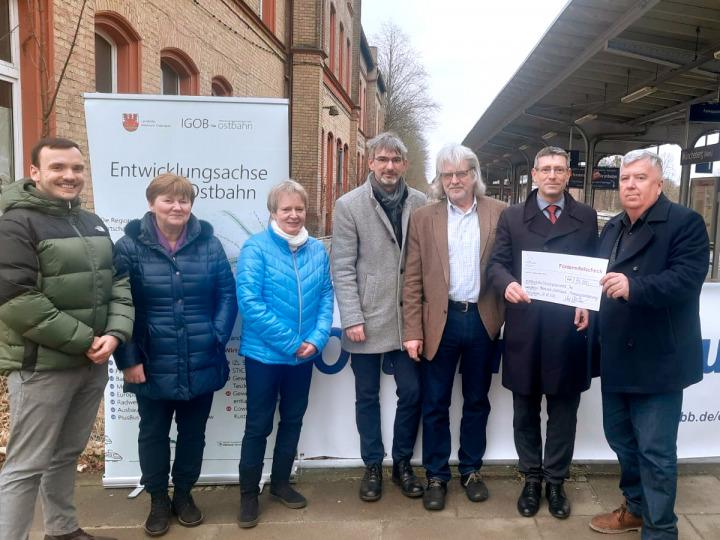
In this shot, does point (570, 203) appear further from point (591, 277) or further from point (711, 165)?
point (711, 165)

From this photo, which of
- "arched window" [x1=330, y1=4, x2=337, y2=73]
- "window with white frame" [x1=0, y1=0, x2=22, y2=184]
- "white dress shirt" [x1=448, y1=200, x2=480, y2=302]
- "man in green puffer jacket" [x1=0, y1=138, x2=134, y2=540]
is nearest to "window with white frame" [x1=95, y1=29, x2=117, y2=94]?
"window with white frame" [x1=0, y1=0, x2=22, y2=184]

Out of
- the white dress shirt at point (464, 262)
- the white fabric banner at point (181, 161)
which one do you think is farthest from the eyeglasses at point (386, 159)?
the white fabric banner at point (181, 161)

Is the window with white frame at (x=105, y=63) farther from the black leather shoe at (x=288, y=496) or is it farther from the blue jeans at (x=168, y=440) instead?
the black leather shoe at (x=288, y=496)

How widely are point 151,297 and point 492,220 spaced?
1.93m

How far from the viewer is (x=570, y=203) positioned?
3170 millimetres

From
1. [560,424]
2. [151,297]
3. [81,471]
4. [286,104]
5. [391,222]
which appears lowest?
[81,471]

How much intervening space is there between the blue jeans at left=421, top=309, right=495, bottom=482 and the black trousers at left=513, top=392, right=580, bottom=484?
232mm

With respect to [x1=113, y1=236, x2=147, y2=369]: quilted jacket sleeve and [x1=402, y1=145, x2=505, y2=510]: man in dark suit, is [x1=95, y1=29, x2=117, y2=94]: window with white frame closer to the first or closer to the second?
[x1=113, y1=236, x2=147, y2=369]: quilted jacket sleeve

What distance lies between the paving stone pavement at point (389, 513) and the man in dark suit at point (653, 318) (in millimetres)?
565

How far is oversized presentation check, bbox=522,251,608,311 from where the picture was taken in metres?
2.88

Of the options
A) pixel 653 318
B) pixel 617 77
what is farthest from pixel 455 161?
pixel 617 77

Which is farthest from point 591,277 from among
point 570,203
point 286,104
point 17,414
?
point 17,414

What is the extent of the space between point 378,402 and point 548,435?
3.30 feet

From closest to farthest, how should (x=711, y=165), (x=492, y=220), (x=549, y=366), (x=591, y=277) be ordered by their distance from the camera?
(x=591, y=277) → (x=549, y=366) → (x=492, y=220) → (x=711, y=165)
